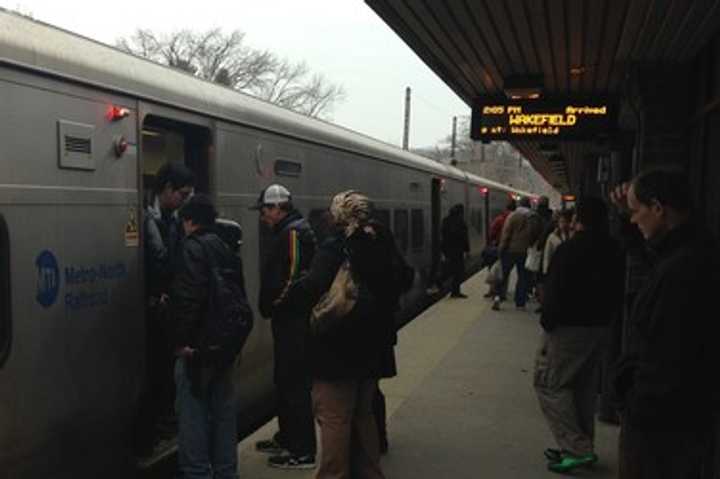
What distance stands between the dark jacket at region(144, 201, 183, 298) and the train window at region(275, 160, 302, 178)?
186 centimetres

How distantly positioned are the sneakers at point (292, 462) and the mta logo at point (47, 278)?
203 centimetres

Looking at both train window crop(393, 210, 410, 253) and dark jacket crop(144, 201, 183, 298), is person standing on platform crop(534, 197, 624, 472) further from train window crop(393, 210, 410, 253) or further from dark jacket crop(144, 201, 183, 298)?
train window crop(393, 210, 410, 253)

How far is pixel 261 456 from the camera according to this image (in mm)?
5375

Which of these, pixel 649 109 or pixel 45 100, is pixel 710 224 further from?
pixel 45 100

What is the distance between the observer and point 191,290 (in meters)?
3.95

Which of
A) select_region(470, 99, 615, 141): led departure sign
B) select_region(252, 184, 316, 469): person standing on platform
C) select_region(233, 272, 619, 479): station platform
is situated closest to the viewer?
select_region(252, 184, 316, 469): person standing on platform

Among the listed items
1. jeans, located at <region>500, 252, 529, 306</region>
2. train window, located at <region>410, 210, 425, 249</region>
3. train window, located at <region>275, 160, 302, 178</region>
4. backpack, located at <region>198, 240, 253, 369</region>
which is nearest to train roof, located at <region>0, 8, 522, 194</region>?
train window, located at <region>275, 160, 302, 178</region>

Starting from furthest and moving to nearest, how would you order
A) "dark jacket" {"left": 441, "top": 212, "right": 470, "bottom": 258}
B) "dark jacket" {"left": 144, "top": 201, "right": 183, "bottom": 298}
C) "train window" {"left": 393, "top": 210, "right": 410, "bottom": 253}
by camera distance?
1. "dark jacket" {"left": 441, "top": 212, "right": 470, "bottom": 258}
2. "train window" {"left": 393, "top": 210, "right": 410, "bottom": 253}
3. "dark jacket" {"left": 144, "top": 201, "right": 183, "bottom": 298}

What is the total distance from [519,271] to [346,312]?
9364 mm

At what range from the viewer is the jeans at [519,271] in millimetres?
12773

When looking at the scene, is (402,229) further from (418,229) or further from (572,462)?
(572,462)

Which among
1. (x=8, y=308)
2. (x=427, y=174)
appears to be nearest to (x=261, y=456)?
(x=8, y=308)

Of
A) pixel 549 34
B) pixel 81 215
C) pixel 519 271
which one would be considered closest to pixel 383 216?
pixel 519 271

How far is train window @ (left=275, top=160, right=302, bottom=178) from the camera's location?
21.0ft
